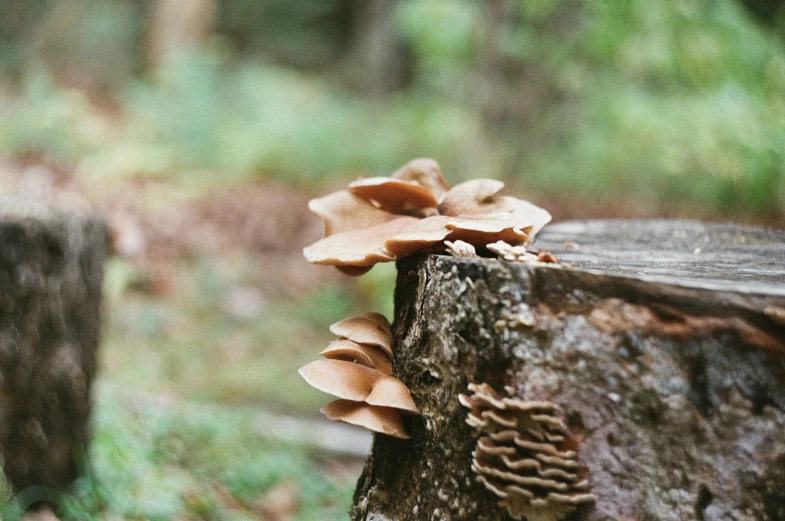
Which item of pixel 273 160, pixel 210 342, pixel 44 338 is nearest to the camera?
pixel 44 338

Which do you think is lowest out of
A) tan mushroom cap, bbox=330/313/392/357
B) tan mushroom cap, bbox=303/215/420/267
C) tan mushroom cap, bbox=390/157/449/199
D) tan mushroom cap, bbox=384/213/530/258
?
tan mushroom cap, bbox=330/313/392/357

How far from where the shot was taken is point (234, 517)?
307 centimetres

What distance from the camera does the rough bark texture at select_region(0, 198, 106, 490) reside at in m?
2.60

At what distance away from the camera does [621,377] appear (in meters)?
1.38

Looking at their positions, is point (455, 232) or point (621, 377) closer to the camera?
point (621, 377)

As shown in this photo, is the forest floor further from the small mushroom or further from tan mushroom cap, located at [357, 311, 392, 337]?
the small mushroom

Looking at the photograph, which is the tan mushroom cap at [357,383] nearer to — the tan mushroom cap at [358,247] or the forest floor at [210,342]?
the tan mushroom cap at [358,247]

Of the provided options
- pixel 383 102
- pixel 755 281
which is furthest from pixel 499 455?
pixel 383 102

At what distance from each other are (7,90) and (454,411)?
11.9 m

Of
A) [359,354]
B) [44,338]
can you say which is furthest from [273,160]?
[359,354]

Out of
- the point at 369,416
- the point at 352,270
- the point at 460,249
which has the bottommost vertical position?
the point at 369,416

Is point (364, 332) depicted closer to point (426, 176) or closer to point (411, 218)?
point (411, 218)

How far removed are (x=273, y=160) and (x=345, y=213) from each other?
28.1 ft

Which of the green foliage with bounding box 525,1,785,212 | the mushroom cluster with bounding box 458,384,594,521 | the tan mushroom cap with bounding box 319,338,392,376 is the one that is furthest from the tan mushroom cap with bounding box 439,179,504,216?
the green foliage with bounding box 525,1,785,212
